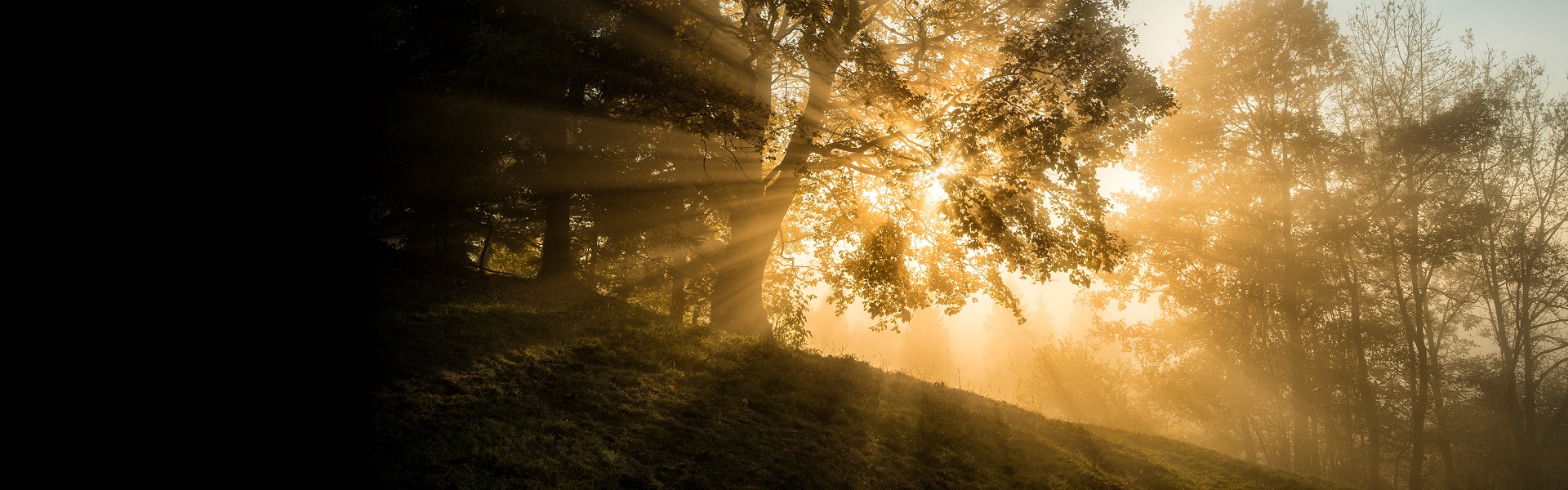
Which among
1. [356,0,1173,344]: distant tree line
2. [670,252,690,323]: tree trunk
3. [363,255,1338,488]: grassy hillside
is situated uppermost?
[356,0,1173,344]: distant tree line

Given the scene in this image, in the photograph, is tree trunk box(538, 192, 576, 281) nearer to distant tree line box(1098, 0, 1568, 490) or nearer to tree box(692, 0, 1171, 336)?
tree box(692, 0, 1171, 336)

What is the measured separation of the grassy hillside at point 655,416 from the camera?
602cm

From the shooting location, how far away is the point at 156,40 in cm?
824

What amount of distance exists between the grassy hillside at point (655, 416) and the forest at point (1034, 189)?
2.29 meters

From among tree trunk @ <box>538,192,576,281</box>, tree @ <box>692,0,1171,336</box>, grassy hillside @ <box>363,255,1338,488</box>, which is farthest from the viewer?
tree trunk @ <box>538,192,576,281</box>

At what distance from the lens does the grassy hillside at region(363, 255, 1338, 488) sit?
602 centimetres

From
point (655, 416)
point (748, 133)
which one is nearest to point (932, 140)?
point (748, 133)

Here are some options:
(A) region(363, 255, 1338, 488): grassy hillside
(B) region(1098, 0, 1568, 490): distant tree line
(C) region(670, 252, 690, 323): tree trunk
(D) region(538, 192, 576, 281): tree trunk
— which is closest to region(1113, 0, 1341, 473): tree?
(B) region(1098, 0, 1568, 490): distant tree line

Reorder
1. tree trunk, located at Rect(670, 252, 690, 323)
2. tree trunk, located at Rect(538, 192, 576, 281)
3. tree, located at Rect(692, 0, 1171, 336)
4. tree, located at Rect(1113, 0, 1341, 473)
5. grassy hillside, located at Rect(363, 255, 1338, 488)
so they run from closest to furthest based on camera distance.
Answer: grassy hillside, located at Rect(363, 255, 1338, 488), tree, located at Rect(692, 0, 1171, 336), tree trunk, located at Rect(538, 192, 576, 281), tree trunk, located at Rect(670, 252, 690, 323), tree, located at Rect(1113, 0, 1341, 473)

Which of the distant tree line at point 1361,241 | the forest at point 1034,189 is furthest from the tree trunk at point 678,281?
the distant tree line at point 1361,241

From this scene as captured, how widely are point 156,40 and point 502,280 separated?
7.38 metres

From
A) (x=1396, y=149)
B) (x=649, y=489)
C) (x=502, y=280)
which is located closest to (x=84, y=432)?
(x=649, y=489)

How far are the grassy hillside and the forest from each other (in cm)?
229

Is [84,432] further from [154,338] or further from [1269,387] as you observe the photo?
[1269,387]
